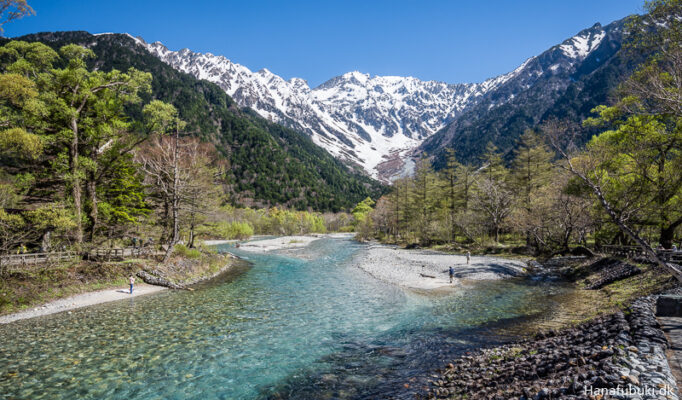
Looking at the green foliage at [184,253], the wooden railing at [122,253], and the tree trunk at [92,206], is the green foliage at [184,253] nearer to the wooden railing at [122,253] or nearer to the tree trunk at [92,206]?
the wooden railing at [122,253]

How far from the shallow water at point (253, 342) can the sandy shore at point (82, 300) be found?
3.52ft

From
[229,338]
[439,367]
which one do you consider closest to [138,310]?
[229,338]

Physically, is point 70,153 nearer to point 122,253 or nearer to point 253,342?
point 122,253

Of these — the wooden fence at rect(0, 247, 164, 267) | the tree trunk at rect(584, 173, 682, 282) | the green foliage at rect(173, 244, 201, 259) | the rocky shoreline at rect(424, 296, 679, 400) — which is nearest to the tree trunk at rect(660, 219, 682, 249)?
the rocky shoreline at rect(424, 296, 679, 400)

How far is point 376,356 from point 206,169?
31.2 metres

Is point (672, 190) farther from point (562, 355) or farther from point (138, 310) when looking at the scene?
point (138, 310)

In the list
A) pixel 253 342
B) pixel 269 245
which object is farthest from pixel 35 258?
pixel 269 245

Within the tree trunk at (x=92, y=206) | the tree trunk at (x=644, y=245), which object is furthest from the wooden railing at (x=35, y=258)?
the tree trunk at (x=644, y=245)

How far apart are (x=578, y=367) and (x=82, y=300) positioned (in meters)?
25.2

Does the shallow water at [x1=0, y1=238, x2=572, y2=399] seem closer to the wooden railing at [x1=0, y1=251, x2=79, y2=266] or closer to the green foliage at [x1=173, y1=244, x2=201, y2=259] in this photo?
the wooden railing at [x1=0, y1=251, x2=79, y2=266]

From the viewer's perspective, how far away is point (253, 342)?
532 inches

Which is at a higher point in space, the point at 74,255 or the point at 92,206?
the point at 92,206

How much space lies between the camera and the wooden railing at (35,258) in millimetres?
17433

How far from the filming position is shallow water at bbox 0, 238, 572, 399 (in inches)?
384
